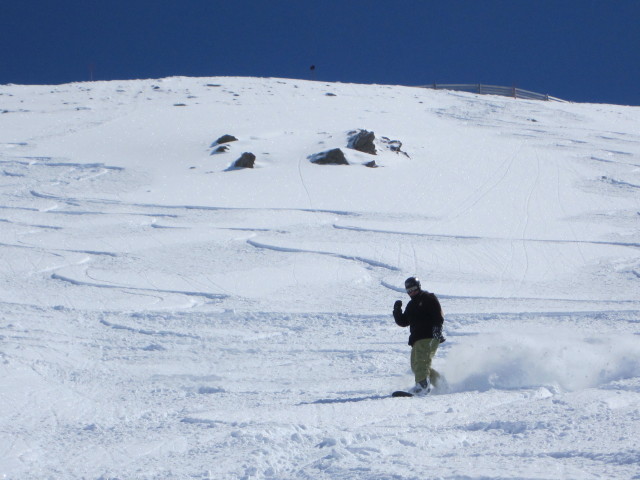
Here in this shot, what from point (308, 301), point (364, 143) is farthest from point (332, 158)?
point (308, 301)

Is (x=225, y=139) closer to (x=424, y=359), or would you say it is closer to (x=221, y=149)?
(x=221, y=149)

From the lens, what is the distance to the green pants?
674cm

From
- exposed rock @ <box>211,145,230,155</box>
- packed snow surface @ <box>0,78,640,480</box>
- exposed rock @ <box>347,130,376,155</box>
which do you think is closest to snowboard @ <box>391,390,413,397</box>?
packed snow surface @ <box>0,78,640,480</box>

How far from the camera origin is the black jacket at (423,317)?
6.84 meters

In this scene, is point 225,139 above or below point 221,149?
above

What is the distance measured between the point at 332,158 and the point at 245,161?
7.74 feet

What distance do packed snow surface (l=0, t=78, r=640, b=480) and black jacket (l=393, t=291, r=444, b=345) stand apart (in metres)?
0.52

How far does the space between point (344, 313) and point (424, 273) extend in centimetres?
253

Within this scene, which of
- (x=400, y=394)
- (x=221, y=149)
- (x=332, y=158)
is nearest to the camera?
(x=400, y=394)

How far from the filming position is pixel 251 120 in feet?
94.5

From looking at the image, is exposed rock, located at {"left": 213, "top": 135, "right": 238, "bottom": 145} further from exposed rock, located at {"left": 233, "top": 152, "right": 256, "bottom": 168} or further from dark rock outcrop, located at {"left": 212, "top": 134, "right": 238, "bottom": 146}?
exposed rock, located at {"left": 233, "top": 152, "right": 256, "bottom": 168}

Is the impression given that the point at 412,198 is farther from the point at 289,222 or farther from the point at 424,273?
the point at 424,273

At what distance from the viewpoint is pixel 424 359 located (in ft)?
22.1

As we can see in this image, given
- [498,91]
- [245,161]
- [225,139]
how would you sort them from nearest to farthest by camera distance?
[245,161] < [225,139] < [498,91]
